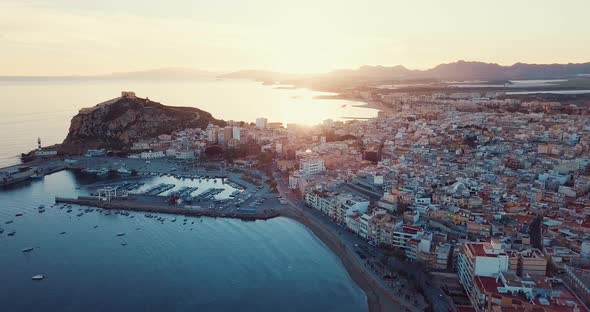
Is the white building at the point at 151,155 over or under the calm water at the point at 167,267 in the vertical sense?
over

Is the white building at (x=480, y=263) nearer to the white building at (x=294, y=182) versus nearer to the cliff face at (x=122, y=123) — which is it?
the white building at (x=294, y=182)

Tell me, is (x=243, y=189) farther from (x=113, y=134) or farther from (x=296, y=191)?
(x=113, y=134)

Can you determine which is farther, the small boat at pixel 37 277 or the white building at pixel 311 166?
the white building at pixel 311 166

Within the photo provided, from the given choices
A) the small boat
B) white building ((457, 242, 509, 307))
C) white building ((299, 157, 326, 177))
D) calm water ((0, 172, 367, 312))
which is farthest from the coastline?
the small boat

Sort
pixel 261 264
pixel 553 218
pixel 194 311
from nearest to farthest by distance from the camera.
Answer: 1. pixel 194 311
2. pixel 261 264
3. pixel 553 218

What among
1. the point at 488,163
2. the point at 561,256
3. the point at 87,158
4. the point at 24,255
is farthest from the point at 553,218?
the point at 87,158

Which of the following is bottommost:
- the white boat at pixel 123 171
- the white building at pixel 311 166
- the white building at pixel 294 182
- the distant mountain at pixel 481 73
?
the white boat at pixel 123 171

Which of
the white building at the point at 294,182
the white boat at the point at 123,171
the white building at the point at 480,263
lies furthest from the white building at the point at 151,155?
the white building at the point at 480,263
